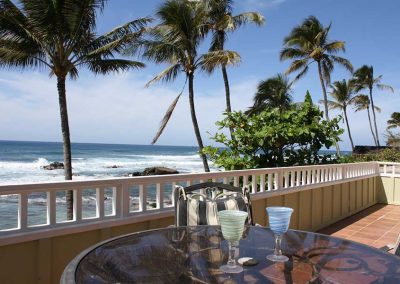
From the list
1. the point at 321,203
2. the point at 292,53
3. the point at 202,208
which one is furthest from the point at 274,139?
the point at 292,53

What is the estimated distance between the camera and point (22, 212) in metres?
2.23

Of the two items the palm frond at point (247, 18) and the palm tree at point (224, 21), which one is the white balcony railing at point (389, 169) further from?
the palm frond at point (247, 18)

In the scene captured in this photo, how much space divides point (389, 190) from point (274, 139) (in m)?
3.40

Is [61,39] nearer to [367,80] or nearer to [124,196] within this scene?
[124,196]

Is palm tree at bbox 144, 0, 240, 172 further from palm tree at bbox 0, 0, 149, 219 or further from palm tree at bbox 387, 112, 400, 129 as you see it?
palm tree at bbox 387, 112, 400, 129

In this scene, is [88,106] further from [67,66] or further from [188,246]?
[188,246]

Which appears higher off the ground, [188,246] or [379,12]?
[379,12]

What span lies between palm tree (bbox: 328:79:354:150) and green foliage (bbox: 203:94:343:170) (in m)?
22.6

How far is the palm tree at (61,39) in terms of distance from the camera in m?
7.69

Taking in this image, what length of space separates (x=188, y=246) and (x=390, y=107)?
32.3 meters

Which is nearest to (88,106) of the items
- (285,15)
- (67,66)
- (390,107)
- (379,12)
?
(67,66)

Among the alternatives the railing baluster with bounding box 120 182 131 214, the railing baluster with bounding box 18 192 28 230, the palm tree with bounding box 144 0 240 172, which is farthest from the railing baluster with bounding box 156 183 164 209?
the palm tree with bounding box 144 0 240 172

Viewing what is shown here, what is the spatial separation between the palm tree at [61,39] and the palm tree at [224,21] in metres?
4.99

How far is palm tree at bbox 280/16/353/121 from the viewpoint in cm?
1865
